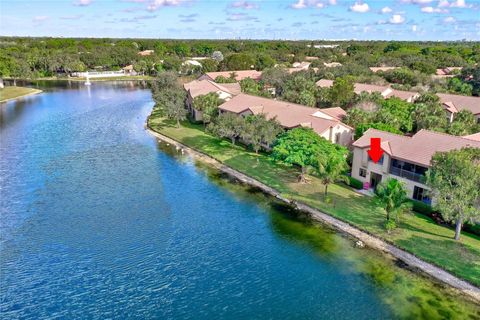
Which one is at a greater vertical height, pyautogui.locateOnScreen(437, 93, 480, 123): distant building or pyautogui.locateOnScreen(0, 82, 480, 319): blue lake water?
pyautogui.locateOnScreen(437, 93, 480, 123): distant building

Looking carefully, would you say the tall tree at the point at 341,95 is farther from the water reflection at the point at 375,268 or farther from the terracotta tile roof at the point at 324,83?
the water reflection at the point at 375,268

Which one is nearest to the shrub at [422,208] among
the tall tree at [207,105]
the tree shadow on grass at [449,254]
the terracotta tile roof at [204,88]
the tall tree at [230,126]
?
the tree shadow on grass at [449,254]

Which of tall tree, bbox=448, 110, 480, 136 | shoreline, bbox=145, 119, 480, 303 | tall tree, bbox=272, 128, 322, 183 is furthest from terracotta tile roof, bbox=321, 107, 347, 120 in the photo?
shoreline, bbox=145, 119, 480, 303

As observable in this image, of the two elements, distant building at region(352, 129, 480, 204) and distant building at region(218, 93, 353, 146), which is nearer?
distant building at region(352, 129, 480, 204)

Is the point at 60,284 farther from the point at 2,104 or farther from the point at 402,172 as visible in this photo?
the point at 2,104

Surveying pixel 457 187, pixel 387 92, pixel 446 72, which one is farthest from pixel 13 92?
pixel 446 72

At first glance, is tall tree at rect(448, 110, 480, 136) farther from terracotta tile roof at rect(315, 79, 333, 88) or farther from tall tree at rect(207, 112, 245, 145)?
terracotta tile roof at rect(315, 79, 333, 88)

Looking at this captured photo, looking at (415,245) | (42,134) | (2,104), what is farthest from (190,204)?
(2,104)
